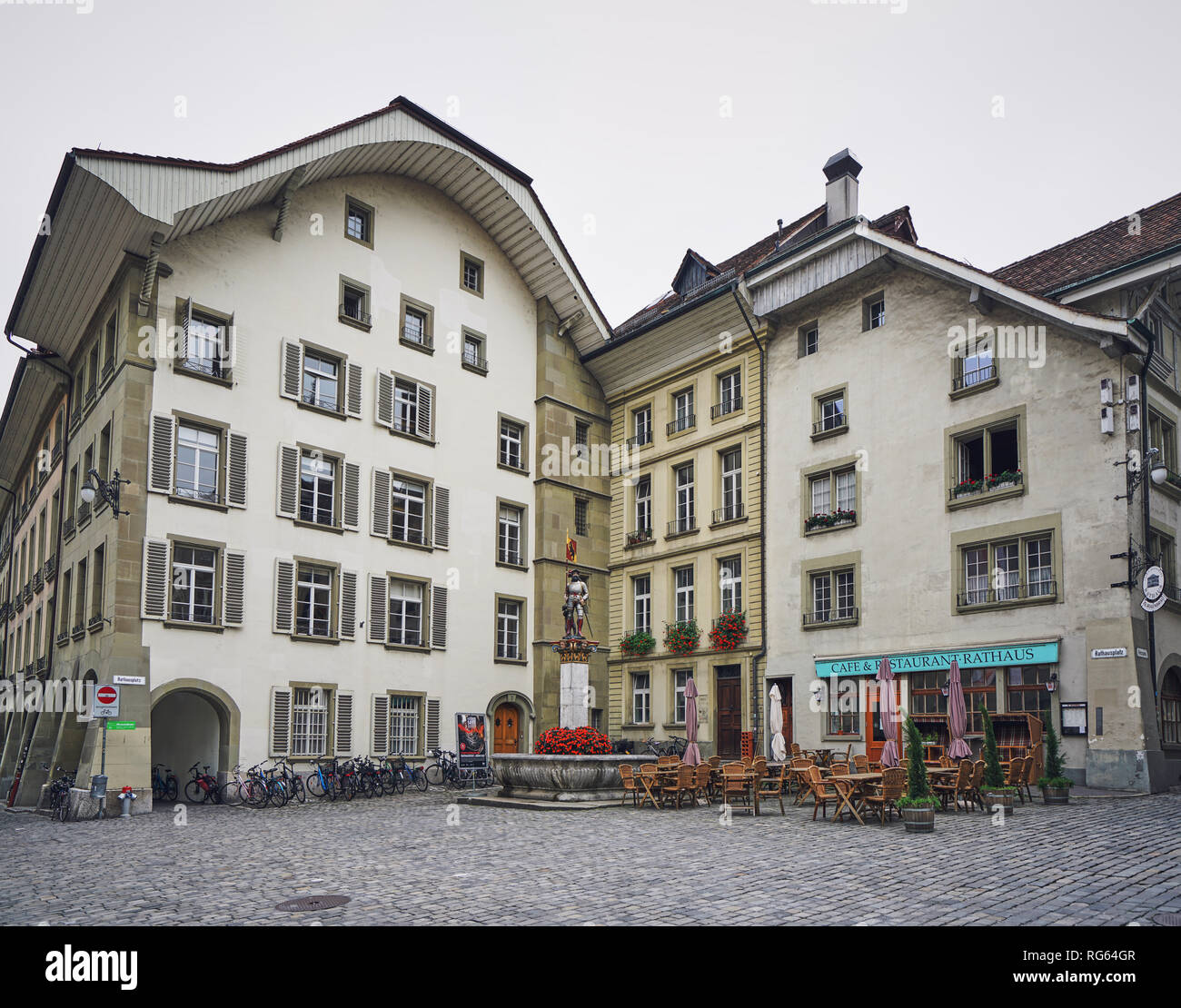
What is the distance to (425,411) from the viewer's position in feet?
105

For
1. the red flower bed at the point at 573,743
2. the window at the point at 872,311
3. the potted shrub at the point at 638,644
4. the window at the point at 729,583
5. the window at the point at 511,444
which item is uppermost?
the window at the point at 872,311

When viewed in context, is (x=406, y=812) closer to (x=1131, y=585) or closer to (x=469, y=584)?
(x=469, y=584)

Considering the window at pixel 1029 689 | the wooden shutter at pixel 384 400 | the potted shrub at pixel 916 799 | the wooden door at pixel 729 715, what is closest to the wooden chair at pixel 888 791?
the potted shrub at pixel 916 799

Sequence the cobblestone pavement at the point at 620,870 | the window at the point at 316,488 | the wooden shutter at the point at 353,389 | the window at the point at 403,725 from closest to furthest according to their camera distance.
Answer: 1. the cobblestone pavement at the point at 620,870
2. the window at the point at 316,488
3. the window at the point at 403,725
4. the wooden shutter at the point at 353,389

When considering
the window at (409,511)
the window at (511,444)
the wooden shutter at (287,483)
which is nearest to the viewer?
the wooden shutter at (287,483)

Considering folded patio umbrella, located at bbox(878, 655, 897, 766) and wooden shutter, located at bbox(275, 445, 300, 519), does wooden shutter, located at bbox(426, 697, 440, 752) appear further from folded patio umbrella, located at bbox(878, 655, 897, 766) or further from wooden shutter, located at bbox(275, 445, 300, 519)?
folded patio umbrella, located at bbox(878, 655, 897, 766)

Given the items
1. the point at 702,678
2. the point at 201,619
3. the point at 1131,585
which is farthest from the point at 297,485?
the point at 1131,585

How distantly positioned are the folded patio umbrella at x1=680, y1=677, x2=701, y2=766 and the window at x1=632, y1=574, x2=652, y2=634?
8277 millimetres

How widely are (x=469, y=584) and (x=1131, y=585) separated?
17909mm

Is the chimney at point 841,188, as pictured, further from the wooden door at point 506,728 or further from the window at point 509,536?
the wooden door at point 506,728

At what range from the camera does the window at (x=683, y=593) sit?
110ft

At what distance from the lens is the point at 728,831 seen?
1664 centimetres

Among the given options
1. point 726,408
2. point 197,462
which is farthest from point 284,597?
point 726,408

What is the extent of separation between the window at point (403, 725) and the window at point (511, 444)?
8.19 m
